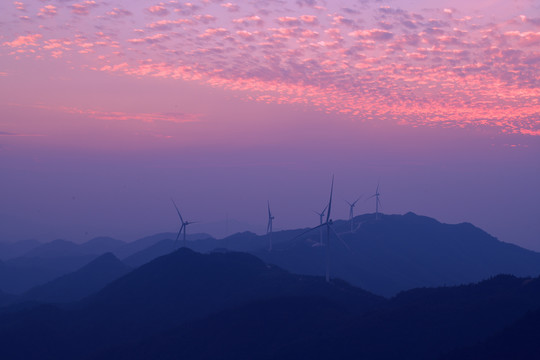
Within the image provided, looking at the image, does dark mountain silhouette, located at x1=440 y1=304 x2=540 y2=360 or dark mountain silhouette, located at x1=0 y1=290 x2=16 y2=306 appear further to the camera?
dark mountain silhouette, located at x1=0 y1=290 x2=16 y2=306

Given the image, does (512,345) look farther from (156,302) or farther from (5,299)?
(5,299)

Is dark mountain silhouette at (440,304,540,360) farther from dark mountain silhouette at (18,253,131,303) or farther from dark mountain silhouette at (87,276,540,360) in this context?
dark mountain silhouette at (18,253,131,303)

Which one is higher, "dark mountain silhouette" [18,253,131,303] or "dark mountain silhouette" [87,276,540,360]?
"dark mountain silhouette" [87,276,540,360]

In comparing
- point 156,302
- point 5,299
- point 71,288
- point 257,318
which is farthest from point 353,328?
point 5,299

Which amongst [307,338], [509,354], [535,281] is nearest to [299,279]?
[307,338]

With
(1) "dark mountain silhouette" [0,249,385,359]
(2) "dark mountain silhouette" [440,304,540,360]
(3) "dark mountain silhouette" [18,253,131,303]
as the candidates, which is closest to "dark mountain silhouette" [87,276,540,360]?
→ (2) "dark mountain silhouette" [440,304,540,360]

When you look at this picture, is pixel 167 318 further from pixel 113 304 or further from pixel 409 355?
pixel 409 355

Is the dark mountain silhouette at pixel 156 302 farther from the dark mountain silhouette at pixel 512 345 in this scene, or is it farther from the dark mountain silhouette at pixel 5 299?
the dark mountain silhouette at pixel 5 299
